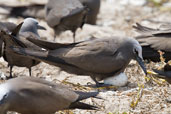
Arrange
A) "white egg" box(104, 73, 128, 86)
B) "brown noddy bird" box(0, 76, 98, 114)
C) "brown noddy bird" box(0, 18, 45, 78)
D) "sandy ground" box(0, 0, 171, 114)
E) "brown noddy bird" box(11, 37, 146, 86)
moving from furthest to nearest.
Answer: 1. "white egg" box(104, 73, 128, 86)
2. "brown noddy bird" box(0, 18, 45, 78)
3. "brown noddy bird" box(11, 37, 146, 86)
4. "sandy ground" box(0, 0, 171, 114)
5. "brown noddy bird" box(0, 76, 98, 114)

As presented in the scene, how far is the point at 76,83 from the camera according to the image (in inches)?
A: 255

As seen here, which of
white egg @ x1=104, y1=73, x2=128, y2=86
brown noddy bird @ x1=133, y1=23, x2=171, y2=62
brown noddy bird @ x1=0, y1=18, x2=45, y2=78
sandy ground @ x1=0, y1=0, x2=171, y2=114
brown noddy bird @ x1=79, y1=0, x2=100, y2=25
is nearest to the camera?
sandy ground @ x1=0, y1=0, x2=171, y2=114

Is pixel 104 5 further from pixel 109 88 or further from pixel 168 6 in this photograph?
pixel 109 88

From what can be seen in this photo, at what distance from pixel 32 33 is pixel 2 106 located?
9.63 feet

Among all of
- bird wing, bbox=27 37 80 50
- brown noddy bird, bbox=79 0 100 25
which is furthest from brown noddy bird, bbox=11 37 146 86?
brown noddy bird, bbox=79 0 100 25

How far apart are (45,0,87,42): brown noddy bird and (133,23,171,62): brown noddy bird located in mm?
1615

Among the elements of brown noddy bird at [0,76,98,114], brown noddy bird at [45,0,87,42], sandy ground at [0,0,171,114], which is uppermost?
brown noddy bird at [0,76,98,114]

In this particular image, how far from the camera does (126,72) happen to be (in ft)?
22.3

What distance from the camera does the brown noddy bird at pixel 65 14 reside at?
8.31 metres

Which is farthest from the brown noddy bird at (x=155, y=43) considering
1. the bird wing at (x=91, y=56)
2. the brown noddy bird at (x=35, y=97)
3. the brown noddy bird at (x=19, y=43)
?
the brown noddy bird at (x=35, y=97)

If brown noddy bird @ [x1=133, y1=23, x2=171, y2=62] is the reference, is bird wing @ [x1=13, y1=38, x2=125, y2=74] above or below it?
above

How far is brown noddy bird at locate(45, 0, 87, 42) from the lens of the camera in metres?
8.31

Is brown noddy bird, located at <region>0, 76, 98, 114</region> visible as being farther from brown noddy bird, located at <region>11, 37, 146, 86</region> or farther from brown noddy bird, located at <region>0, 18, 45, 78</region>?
brown noddy bird, located at <region>0, 18, 45, 78</region>

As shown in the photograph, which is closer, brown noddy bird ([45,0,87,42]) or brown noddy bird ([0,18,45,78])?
brown noddy bird ([0,18,45,78])
